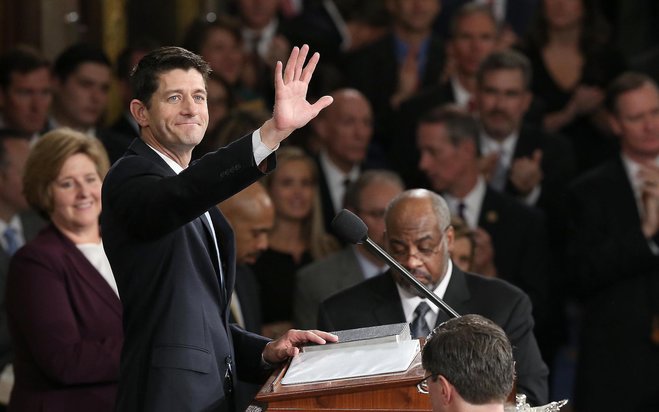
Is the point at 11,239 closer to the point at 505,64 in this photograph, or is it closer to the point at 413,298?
the point at 413,298

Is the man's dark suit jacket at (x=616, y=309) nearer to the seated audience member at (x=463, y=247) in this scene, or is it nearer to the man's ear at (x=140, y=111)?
the seated audience member at (x=463, y=247)

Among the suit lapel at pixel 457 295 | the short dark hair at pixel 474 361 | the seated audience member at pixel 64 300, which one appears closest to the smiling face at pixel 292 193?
the seated audience member at pixel 64 300

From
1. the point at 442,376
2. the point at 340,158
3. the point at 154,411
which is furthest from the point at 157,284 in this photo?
the point at 340,158

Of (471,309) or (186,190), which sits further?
(471,309)

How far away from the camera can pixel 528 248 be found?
645 cm

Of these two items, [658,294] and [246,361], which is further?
[658,294]

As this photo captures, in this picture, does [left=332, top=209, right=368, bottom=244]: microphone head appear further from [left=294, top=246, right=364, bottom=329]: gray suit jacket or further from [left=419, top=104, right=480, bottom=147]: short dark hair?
[left=419, top=104, right=480, bottom=147]: short dark hair

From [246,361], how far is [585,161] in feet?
14.3

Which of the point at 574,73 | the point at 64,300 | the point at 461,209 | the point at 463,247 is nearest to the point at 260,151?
the point at 64,300

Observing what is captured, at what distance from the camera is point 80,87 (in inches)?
278

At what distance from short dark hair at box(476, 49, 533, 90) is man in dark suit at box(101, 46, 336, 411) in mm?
3852

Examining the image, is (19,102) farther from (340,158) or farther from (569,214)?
(569,214)

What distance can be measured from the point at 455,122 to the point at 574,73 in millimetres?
1416

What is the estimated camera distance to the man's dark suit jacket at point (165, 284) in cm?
317
